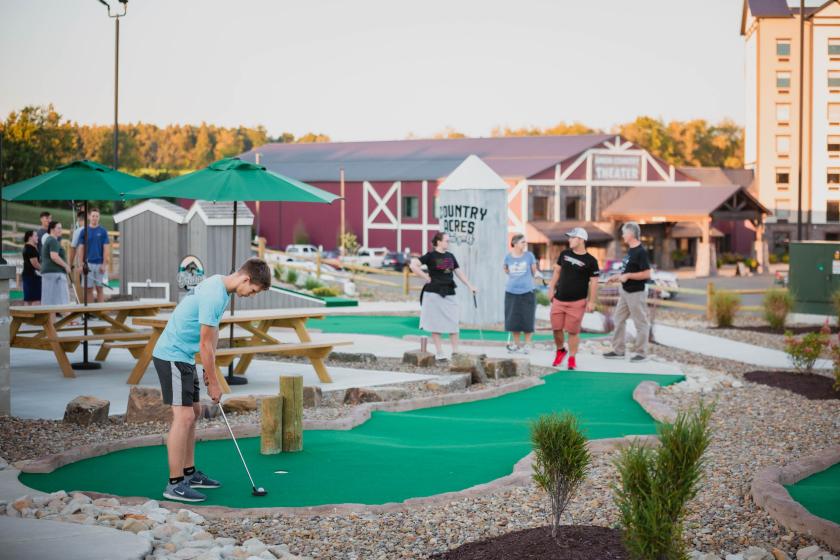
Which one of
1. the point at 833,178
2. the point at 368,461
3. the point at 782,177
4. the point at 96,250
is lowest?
the point at 368,461

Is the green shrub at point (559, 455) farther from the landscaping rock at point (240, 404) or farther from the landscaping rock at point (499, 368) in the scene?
the landscaping rock at point (499, 368)

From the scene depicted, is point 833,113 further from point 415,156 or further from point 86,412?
point 415,156

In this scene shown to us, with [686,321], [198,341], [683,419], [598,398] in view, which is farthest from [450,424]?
[686,321]

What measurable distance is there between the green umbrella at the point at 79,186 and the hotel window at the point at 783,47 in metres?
16.5

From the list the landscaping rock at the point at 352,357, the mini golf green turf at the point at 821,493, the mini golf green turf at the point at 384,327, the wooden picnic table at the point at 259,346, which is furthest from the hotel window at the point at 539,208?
the mini golf green turf at the point at 821,493

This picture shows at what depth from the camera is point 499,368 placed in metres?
12.0

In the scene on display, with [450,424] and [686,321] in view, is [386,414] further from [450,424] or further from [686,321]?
[686,321]

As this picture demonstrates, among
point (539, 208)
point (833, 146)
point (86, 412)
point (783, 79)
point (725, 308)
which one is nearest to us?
point (86, 412)

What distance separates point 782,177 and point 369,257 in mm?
19000

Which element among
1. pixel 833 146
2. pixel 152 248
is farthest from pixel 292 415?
pixel 152 248

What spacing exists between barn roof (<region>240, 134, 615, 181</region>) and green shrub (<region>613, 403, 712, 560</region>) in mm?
44741

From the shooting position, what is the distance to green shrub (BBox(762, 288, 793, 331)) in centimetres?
1930

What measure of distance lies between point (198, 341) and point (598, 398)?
5.43 metres

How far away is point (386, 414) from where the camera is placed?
9.50m
